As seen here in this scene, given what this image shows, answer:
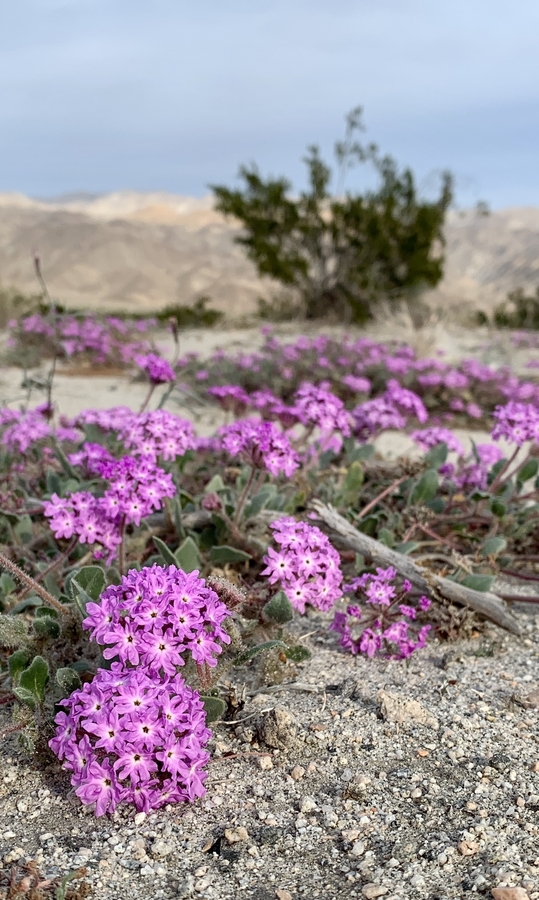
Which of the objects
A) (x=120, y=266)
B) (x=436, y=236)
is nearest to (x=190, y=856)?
(x=436, y=236)

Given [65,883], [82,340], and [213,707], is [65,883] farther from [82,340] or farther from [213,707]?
[82,340]

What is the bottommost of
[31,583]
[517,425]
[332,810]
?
[332,810]

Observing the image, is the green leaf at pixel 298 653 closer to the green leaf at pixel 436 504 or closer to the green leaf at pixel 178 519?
the green leaf at pixel 178 519

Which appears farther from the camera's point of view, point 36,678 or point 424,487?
point 424,487

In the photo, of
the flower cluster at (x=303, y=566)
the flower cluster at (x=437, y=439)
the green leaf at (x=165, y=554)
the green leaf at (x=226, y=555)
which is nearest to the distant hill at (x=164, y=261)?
the flower cluster at (x=437, y=439)

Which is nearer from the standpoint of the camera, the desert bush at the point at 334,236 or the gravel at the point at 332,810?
the gravel at the point at 332,810

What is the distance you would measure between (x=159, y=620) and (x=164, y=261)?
59.9m

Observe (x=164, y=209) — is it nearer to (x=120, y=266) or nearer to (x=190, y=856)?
(x=120, y=266)

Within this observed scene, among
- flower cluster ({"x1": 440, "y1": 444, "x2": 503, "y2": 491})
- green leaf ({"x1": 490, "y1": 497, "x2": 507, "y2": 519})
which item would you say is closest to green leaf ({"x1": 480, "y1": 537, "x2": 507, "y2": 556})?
green leaf ({"x1": 490, "y1": 497, "x2": 507, "y2": 519})

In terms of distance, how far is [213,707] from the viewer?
2201mm

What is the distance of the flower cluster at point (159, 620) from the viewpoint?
197cm

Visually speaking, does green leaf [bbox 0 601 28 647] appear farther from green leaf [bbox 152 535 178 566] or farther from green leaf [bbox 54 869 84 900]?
green leaf [bbox 54 869 84 900]

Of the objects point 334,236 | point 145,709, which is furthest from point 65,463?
point 334,236

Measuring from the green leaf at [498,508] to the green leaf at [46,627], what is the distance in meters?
2.06
